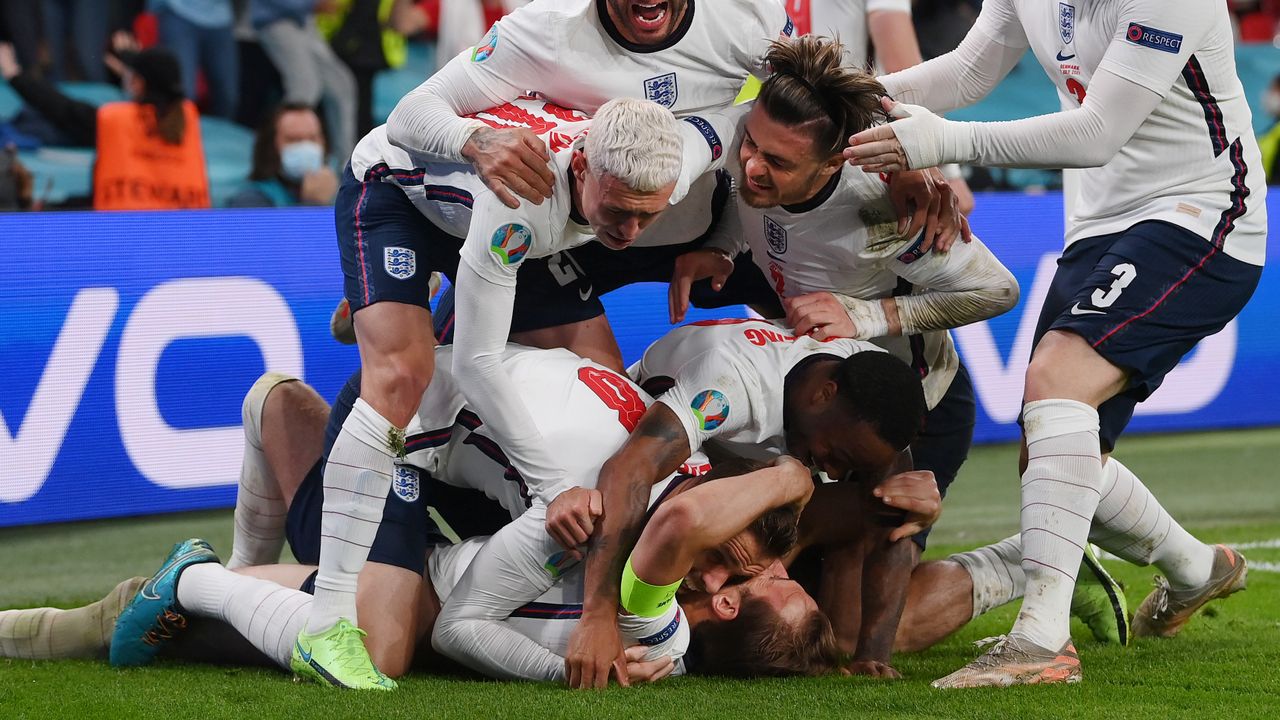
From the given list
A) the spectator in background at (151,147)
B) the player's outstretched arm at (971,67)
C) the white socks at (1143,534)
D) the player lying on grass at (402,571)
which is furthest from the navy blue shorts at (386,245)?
the spectator in background at (151,147)

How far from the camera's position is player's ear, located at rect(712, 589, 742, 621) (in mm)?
3682

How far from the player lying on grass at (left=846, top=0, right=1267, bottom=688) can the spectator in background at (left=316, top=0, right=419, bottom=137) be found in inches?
218

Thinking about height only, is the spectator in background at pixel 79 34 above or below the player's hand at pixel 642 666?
above

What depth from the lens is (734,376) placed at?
3.78 meters

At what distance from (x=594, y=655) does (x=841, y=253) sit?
1.41 metres

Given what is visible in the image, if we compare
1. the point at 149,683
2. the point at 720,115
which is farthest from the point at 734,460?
the point at 149,683

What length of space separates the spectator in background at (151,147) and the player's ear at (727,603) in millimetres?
4854

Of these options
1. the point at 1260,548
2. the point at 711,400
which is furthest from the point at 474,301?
the point at 1260,548

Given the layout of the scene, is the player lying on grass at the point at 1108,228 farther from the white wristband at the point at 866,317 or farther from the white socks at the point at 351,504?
the white socks at the point at 351,504

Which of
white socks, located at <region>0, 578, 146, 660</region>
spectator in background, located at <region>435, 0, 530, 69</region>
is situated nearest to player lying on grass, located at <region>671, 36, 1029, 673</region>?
white socks, located at <region>0, 578, 146, 660</region>

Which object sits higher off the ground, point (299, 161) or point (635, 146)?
point (635, 146)

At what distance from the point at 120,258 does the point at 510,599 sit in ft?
10.5

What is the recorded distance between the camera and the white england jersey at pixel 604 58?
398cm

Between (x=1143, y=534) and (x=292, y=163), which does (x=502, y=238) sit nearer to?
(x=1143, y=534)
